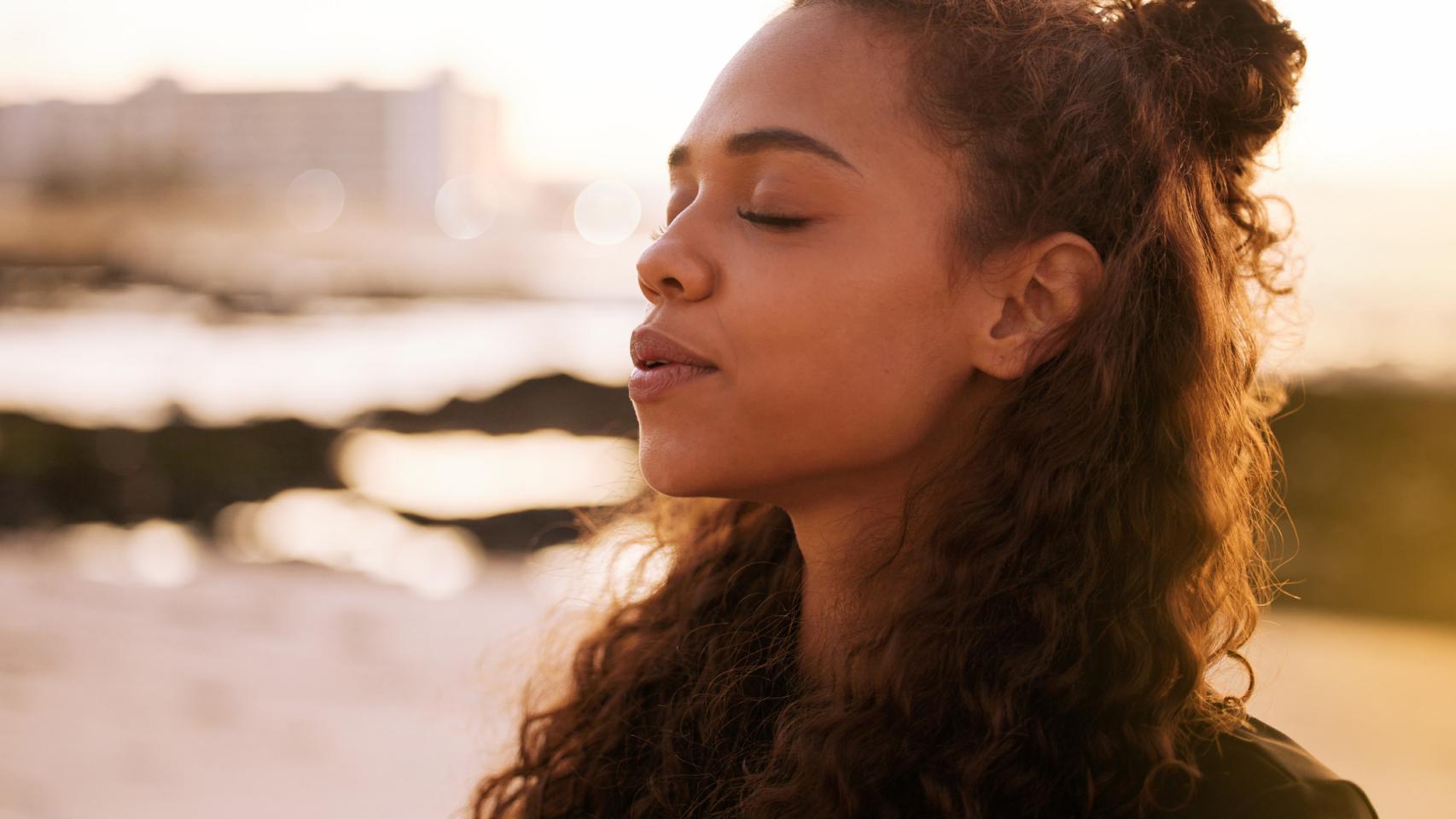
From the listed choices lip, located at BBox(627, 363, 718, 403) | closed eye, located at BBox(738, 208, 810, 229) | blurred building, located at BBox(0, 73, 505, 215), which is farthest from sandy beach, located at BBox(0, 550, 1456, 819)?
blurred building, located at BBox(0, 73, 505, 215)

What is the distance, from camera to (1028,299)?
1.59 metres

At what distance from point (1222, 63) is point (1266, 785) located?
89 centimetres

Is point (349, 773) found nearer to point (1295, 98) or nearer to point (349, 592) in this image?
point (349, 592)

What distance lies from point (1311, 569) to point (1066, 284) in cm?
511

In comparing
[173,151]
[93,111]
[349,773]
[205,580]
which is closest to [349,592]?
[205,580]

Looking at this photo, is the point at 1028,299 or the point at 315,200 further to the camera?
the point at 315,200

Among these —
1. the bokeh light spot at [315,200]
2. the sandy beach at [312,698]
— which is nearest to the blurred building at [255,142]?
the bokeh light spot at [315,200]

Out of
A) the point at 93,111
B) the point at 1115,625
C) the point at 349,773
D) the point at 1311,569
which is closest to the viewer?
the point at 1115,625

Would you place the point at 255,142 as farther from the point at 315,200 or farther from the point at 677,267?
the point at 677,267

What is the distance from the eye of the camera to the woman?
4.87 feet

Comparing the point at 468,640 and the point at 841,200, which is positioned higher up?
the point at 841,200

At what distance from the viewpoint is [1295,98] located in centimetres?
167

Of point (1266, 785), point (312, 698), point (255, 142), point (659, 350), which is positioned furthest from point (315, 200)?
point (1266, 785)

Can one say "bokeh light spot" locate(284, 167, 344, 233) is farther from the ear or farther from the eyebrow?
the ear
